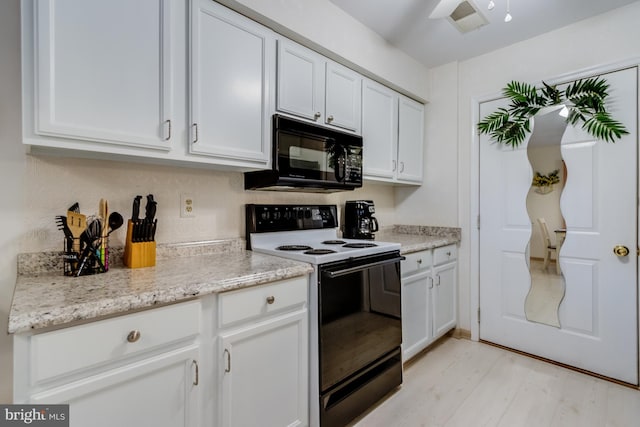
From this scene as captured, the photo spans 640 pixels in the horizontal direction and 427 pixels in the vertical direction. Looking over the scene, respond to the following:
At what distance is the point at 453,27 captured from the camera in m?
2.27

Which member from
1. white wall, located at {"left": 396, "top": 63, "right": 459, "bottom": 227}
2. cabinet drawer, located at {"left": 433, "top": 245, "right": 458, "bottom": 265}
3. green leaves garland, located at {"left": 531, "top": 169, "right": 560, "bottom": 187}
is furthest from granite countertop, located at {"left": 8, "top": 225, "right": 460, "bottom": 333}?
green leaves garland, located at {"left": 531, "top": 169, "right": 560, "bottom": 187}

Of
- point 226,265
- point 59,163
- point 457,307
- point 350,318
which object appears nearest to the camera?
point 59,163

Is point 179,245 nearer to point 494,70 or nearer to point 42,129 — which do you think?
point 42,129

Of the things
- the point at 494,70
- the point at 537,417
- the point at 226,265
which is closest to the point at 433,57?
the point at 494,70

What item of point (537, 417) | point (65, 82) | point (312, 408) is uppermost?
point (65, 82)

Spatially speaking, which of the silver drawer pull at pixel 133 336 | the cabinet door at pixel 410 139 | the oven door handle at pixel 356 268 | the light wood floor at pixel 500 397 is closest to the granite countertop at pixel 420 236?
the oven door handle at pixel 356 268

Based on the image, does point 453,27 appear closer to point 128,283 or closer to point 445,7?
point 445,7

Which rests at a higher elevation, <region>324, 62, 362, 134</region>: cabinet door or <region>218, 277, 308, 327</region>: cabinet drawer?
<region>324, 62, 362, 134</region>: cabinet door

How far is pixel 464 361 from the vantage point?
7.79 feet

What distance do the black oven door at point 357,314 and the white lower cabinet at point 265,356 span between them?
0.11 meters

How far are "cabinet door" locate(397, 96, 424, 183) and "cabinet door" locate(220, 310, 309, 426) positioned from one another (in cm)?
179

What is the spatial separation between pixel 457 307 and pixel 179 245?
243 cm

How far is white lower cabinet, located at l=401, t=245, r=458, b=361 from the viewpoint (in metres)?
2.20

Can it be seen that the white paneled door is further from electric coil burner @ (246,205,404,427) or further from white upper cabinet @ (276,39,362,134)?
white upper cabinet @ (276,39,362,134)
